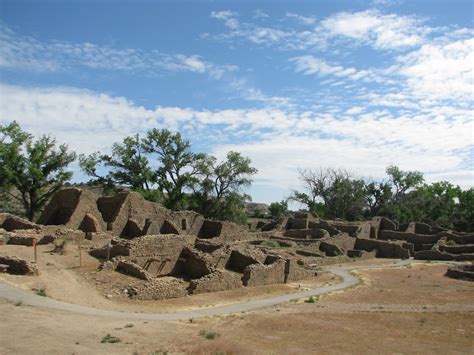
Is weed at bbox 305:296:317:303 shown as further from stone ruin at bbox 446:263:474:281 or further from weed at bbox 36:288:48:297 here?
stone ruin at bbox 446:263:474:281

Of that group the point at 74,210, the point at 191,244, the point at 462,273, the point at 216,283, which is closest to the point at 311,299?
the point at 216,283

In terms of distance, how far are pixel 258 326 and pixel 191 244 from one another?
1394 cm

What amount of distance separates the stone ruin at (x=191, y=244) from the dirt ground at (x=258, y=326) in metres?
1.46

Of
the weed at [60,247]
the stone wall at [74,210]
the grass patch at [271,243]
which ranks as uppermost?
the stone wall at [74,210]

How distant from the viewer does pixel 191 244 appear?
29922mm

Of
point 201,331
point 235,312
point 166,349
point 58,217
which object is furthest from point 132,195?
point 166,349

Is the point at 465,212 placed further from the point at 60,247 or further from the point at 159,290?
the point at 60,247

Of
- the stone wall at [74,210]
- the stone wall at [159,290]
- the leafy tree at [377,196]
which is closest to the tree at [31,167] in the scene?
the stone wall at [74,210]

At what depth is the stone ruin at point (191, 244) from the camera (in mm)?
24062

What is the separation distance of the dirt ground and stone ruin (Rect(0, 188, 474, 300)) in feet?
4.78

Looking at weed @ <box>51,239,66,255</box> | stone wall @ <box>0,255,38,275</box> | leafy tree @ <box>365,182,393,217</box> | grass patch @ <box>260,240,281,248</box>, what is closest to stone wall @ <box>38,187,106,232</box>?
weed @ <box>51,239,66,255</box>

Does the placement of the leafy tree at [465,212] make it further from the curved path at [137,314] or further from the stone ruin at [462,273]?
the curved path at [137,314]

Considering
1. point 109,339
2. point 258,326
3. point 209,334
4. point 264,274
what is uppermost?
point 109,339

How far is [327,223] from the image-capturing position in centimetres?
5741
